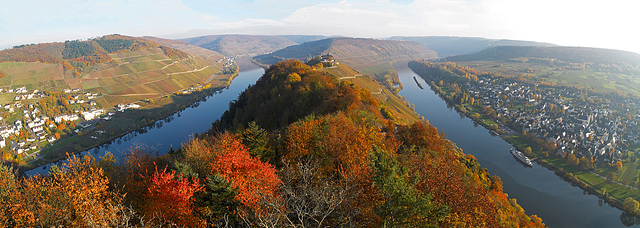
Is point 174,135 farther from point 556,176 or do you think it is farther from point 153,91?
point 556,176

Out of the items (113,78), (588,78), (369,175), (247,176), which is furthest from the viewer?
(113,78)

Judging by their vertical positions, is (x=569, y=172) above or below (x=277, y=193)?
below

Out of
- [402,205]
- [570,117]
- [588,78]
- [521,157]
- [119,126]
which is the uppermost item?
[588,78]

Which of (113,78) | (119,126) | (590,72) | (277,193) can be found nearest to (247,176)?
(277,193)

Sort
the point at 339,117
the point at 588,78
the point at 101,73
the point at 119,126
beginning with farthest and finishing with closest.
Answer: the point at 101,73
the point at 588,78
the point at 119,126
the point at 339,117

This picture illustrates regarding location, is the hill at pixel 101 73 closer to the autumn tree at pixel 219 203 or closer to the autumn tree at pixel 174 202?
the autumn tree at pixel 174 202

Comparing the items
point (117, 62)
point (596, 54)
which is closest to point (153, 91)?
point (117, 62)

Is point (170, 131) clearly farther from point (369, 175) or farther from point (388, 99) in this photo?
point (369, 175)
